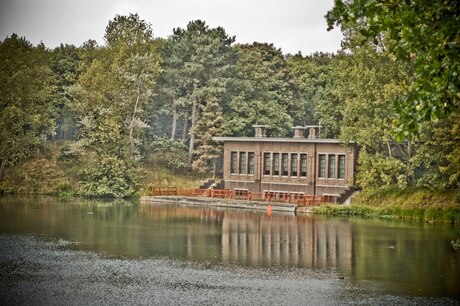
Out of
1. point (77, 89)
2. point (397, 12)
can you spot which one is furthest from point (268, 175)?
point (397, 12)

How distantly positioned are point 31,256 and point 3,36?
161 feet

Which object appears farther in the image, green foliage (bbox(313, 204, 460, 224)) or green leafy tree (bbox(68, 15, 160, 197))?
green leafy tree (bbox(68, 15, 160, 197))

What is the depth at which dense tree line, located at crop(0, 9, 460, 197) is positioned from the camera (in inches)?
2074

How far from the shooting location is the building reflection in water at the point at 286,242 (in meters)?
29.7

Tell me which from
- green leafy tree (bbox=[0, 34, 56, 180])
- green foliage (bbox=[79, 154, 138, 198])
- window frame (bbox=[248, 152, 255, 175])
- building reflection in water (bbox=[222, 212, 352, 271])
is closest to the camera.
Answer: building reflection in water (bbox=[222, 212, 352, 271])

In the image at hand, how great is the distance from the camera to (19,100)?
211 ft

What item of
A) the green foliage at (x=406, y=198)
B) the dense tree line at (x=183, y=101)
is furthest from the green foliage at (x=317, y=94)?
the green foliage at (x=406, y=198)

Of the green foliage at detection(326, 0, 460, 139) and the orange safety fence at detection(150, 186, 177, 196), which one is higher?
the green foliage at detection(326, 0, 460, 139)

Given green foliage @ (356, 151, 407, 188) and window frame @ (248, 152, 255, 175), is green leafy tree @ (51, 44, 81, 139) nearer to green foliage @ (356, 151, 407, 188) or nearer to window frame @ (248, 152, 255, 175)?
window frame @ (248, 152, 255, 175)

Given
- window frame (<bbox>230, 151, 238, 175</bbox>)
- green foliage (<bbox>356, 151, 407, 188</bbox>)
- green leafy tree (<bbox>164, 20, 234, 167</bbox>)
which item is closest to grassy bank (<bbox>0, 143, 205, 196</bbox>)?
green leafy tree (<bbox>164, 20, 234, 167</bbox>)

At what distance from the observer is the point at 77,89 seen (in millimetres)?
69375

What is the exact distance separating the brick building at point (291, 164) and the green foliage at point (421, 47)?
3861 centimetres

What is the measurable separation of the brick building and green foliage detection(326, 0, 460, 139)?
3861cm

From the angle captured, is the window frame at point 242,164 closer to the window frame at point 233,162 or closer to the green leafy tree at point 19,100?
the window frame at point 233,162
